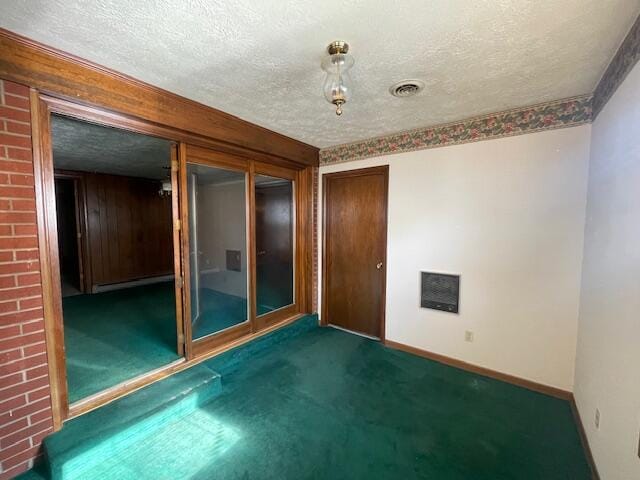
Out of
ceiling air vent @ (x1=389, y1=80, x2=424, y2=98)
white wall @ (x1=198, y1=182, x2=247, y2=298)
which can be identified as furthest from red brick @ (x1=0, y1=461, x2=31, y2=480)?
ceiling air vent @ (x1=389, y1=80, x2=424, y2=98)

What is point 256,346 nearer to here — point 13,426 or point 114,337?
point 114,337

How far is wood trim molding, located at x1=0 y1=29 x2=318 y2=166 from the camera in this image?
1467 mm

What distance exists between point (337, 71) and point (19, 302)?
2.27 m

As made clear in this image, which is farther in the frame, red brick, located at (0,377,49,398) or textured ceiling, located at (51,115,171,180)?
textured ceiling, located at (51,115,171,180)

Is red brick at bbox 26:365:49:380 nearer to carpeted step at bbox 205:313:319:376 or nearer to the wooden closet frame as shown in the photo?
the wooden closet frame

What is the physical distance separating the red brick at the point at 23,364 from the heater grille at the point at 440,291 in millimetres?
3080

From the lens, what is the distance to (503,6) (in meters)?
1.23

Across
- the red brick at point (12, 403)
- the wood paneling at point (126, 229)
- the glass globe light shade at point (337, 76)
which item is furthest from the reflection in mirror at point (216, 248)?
the wood paneling at point (126, 229)

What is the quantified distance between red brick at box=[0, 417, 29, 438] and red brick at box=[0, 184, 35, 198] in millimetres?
1271

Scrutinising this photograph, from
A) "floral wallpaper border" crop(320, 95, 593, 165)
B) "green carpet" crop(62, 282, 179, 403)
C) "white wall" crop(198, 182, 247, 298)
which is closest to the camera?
"floral wallpaper border" crop(320, 95, 593, 165)

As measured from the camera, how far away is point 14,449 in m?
1.52

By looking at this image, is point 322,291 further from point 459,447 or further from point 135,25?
point 135,25

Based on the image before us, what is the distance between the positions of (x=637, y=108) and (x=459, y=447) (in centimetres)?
213

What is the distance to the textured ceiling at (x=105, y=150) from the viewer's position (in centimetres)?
273
